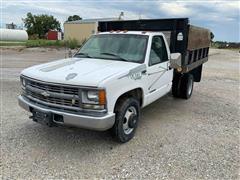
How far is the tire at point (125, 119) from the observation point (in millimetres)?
4121

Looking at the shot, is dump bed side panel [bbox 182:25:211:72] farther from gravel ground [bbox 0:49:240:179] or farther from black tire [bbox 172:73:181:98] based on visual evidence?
gravel ground [bbox 0:49:240:179]

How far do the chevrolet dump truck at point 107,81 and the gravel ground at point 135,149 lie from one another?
48 cm

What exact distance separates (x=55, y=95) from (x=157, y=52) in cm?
239

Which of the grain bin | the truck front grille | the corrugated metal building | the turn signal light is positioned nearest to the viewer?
the turn signal light

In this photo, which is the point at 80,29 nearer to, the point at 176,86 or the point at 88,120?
the point at 176,86

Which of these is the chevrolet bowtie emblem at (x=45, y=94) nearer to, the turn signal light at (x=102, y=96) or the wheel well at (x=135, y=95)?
the turn signal light at (x=102, y=96)

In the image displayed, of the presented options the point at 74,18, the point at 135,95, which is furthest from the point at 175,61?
the point at 74,18

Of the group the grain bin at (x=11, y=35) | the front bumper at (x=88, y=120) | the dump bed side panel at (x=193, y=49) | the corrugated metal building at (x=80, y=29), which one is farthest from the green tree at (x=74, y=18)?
the front bumper at (x=88, y=120)

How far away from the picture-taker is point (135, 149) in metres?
4.21

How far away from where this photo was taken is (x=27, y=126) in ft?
16.7

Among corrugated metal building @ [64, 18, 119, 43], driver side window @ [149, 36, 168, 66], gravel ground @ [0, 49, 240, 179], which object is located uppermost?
corrugated metal building @ [64, 18, 119, 43]

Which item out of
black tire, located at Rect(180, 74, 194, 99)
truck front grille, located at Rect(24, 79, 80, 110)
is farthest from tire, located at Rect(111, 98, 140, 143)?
black tire, located at Rect(180, 74, 194, 99)

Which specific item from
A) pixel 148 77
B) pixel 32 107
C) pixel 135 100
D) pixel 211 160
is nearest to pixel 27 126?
pixel 32 107

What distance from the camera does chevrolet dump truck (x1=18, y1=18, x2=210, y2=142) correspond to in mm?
3715
